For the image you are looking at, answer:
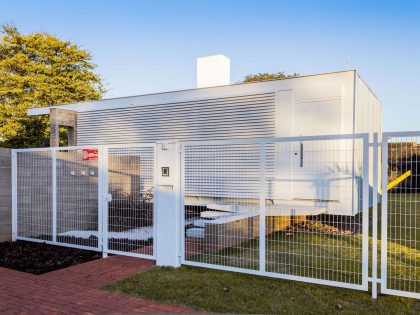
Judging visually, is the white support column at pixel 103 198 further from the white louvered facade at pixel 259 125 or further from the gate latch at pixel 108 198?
the white louvered facade at pixel 259 125

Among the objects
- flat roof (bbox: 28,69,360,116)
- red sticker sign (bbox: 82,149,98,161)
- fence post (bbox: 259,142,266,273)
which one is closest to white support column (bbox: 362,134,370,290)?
fence post (bbox: 259,142,266,273)

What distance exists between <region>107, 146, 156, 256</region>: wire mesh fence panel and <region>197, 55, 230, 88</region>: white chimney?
19.0 ft

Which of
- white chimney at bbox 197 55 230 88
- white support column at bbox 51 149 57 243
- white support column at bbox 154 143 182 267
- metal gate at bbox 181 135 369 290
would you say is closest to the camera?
metal gate at bbox 181 135 369 290

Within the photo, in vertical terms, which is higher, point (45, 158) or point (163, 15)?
point (163, 15)

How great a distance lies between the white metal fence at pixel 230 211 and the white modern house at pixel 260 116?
231mm

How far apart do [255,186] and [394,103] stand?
8.20 meters

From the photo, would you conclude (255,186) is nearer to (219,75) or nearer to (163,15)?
(219,75)

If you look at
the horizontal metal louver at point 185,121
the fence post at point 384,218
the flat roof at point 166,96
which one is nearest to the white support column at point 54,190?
the horizontal metal louver at point 185,121

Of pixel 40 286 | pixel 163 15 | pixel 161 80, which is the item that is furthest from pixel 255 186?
pixel 161 80

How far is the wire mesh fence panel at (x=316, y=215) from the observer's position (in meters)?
4.96

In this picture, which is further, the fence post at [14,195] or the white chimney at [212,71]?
the white chimney at [212,71]

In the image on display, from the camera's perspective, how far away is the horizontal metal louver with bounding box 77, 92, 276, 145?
959 cm

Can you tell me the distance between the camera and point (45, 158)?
6.96 meters

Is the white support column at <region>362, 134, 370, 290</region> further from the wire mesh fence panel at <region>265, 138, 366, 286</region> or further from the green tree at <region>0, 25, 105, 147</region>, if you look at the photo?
the green tree at <region>0, 25, 105, 147</region>
